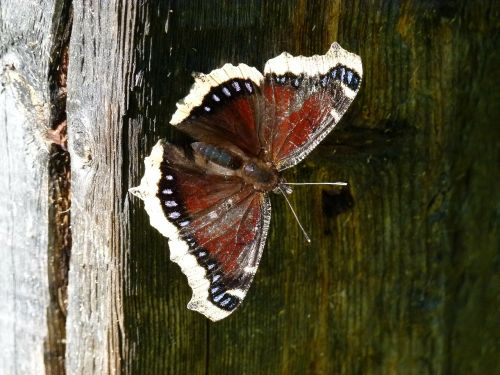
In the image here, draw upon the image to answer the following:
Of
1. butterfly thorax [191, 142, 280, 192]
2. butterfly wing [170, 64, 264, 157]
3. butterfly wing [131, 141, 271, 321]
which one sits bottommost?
butterfly wing [131, 141, 271, 321]

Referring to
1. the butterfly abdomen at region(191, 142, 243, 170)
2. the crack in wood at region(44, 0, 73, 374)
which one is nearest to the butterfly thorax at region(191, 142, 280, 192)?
the butterfly abdomen at region(191, 142, 243, 170)

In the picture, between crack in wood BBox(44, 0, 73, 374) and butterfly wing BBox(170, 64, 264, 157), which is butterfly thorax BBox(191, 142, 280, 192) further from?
crack in wood BBox(44, 0, 73, 374)

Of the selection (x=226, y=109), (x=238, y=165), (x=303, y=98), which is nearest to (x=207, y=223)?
(x=238, y=165)

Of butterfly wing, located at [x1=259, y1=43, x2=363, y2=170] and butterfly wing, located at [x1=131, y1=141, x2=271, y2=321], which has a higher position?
butterfly wing, located at [x1=259, y1=43, x2=363, y2=170]

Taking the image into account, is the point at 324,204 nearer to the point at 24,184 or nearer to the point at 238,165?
the point at 238,165

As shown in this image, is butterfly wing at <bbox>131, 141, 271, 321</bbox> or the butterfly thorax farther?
the butterfly thorax

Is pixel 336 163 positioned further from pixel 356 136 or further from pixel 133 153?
pixel 133 153

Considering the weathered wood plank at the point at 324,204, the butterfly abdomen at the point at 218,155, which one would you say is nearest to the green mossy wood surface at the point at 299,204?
the weathered wood plank at the point at 324,204

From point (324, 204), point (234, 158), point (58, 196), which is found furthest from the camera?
point (324, 204)
